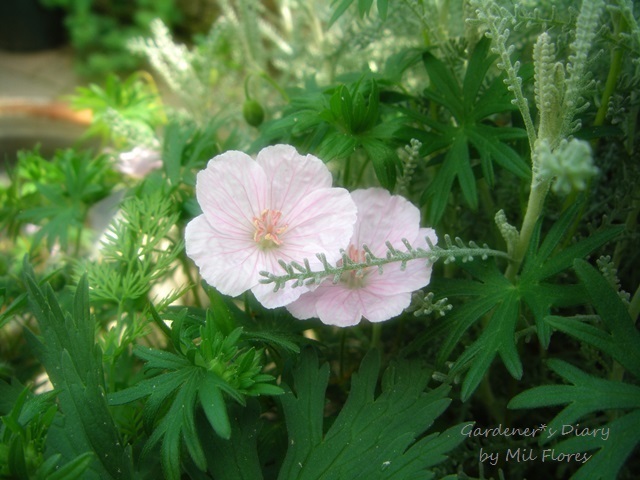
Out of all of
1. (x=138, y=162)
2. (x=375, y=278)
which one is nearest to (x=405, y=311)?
(x=375, y=278)

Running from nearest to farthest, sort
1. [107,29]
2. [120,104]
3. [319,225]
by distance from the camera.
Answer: [319,225] → [120,104] → [107,29]

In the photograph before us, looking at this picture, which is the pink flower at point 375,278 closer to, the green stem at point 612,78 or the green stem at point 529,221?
the green stem at point 529,221

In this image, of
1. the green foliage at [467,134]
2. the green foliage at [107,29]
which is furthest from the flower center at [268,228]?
the green foliage at [107,29]

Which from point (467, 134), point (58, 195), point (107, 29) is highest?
point (467, 134)

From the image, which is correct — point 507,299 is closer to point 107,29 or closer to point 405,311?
point 405,311

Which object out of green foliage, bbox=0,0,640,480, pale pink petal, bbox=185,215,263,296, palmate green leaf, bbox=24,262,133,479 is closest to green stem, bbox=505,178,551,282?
green foliage, bbox=0,0,640,480

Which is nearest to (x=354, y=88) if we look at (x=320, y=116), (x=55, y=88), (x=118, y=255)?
(x=320, y=116)

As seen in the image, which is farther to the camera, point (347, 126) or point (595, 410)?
point (347, 126)

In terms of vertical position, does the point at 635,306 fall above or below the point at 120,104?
above
